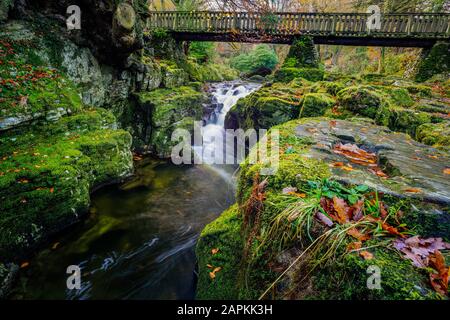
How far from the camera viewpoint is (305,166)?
7.89 ft

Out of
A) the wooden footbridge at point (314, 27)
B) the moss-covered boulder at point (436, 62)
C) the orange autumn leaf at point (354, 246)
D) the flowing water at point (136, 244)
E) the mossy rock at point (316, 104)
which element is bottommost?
the flowing water at point (136, 244)

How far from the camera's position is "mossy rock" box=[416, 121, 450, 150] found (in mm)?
4199

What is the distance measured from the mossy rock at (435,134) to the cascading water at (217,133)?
527 centimetres

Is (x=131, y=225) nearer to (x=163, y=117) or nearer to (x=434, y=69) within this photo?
(x=163, y=117)

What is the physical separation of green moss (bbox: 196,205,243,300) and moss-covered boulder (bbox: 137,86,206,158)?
265 inches

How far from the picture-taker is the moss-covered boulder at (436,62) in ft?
38.2

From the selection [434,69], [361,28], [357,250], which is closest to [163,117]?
[357,250]

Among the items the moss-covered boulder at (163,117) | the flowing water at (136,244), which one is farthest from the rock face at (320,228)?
the moss-covered boulder at (163,117)

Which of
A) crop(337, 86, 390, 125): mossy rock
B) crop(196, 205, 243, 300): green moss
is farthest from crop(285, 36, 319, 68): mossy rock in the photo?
crop(196, 205, 243, 300): green moss

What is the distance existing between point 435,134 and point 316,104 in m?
2.85

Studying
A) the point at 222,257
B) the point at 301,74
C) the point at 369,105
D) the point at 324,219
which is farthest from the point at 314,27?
the point at 324,219

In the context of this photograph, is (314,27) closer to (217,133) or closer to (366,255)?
(217,133)

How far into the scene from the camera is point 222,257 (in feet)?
9.76

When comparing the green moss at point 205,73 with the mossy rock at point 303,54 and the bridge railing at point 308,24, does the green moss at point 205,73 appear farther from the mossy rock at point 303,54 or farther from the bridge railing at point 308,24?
the mossy rock at point 303,54
